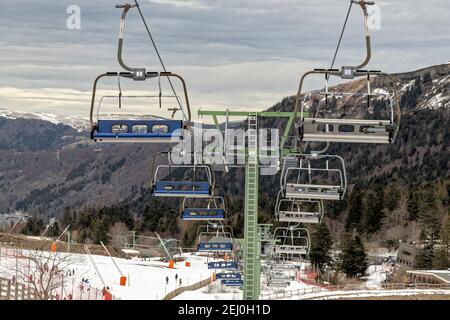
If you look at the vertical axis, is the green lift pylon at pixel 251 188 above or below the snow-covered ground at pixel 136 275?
above

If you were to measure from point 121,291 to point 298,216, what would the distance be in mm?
29714

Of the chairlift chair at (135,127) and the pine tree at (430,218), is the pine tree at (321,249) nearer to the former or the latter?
the pine tree at (430,218)

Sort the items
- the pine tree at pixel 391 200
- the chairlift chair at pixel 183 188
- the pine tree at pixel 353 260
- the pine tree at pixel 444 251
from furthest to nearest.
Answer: the pine tree at pixel 391 200 → the pine tree at pixel 444 251 → the pine tree at pixel 353 260 → the chairlift chair at pixel 183 188

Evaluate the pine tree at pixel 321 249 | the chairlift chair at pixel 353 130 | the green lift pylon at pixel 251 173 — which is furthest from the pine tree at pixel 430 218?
the chairlift chair at pixel 353 130

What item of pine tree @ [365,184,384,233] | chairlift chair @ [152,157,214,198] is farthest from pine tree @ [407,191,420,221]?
chairlift chair @ [152,157,214,198]

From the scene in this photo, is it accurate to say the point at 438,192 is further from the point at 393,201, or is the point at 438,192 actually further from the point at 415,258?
the point at 415,258

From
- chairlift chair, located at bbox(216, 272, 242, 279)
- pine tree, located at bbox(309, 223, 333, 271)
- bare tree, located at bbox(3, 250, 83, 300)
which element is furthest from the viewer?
pine tree, located at bbox(309, 223, 333, 271)

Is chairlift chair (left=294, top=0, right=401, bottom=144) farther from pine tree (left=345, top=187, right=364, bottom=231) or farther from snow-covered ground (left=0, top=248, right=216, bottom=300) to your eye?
pine tree (left=345, top=187, right=364, bottom=231)

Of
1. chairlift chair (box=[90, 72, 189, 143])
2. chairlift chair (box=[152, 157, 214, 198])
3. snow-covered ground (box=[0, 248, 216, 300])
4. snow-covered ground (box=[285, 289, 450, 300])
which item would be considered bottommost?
snow-covered ground (box=[0, 248, 216, 300])

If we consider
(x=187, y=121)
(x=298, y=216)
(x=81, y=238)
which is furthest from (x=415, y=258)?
(x=187, y=121)

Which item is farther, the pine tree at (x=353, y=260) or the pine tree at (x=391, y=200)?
the pine tree at (x=391, y=200)

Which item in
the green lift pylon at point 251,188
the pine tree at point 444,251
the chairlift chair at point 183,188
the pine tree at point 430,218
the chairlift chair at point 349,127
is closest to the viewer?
the chairlift chair at point 349,127

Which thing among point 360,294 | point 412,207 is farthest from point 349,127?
point 412,207
